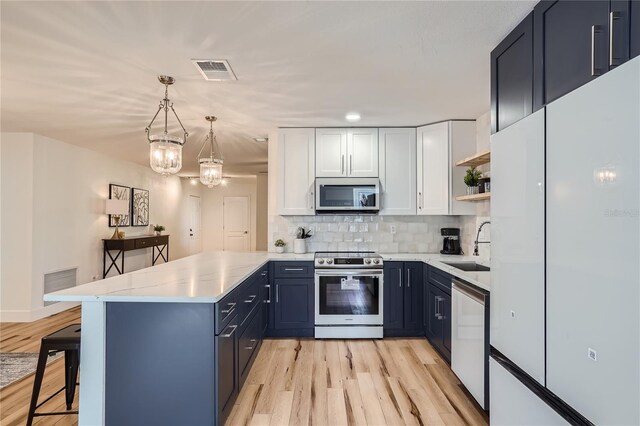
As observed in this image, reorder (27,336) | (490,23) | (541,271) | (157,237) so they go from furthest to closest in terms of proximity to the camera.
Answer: (157,237) → (27,336) → (490,23) → (541,271)

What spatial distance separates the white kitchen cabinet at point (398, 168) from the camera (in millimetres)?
4020

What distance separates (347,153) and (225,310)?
252cm

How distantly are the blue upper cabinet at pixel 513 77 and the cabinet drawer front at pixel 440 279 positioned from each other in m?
1.39

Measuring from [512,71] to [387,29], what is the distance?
73 cm

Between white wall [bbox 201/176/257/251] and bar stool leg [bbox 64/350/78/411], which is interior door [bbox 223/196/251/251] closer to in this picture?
white wall [bbox 201/176/257/251]

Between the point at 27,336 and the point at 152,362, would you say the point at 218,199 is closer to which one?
the point at 27,336

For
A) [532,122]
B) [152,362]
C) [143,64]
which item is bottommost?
[152,362]

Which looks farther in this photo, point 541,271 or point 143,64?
point 143,64

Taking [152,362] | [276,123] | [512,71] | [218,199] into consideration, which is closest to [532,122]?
[512,71]

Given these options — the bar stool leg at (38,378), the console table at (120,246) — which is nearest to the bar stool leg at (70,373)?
the bar stool leg at (38,378)

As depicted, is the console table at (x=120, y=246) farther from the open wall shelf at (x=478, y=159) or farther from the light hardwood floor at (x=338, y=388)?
the open wall shelf at (x=478, y=159)

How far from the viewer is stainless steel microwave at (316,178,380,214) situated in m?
3.89

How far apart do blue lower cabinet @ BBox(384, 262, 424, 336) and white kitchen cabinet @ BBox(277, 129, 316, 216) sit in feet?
4.05

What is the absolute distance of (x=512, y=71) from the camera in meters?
1.86
